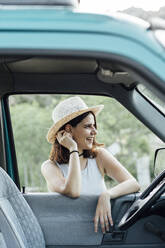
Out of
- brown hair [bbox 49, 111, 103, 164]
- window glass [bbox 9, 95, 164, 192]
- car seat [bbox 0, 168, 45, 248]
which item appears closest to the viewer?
car seat [bbox 0, 168, 45, 248]

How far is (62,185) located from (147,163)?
7.19m

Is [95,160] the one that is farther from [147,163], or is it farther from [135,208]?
[147,163]

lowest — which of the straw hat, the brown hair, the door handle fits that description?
the door handle

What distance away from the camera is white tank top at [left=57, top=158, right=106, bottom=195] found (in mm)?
2668

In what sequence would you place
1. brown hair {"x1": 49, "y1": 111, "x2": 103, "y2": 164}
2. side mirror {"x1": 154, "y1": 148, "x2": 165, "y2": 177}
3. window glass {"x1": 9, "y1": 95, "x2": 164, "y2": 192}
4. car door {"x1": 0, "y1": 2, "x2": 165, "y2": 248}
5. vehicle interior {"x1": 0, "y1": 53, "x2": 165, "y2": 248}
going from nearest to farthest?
car door {"x1": 0, "y1": 2, "x2": 165, "y2": 248} < vehicle interior {"x1": 0, "y1": 53, "x2": 165, "y2": 248} < side mirror {"x1": 154, "y1": 148, "x2": 165, "y2": 177} < brown hair {"x1": 49, "y1": 111, "x2": 103, "y2": 164} < window glass {"x1": 9, "y1": 95, "x2": 164, "y2": 192}

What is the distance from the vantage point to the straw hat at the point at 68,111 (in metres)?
2.61

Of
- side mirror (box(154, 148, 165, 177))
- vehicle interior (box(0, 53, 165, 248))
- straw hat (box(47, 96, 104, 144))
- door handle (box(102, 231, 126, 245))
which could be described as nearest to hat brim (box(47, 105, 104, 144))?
straw hat (box(47, 96, 104, 144))

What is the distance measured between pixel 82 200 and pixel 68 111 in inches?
19.2

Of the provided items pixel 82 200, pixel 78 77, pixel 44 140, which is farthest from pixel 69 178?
pixel 44 140

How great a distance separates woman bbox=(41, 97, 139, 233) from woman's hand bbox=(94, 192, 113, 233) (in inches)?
1.1

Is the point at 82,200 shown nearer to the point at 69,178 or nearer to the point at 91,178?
the point at 69,178

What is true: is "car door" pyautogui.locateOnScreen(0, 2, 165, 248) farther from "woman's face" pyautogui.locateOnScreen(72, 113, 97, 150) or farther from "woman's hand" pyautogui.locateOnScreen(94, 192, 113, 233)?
"woman's face" pyautogui.locateOnScreen(72, 113, 97, 150)

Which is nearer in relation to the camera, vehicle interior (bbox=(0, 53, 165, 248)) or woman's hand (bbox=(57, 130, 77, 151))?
vehicle interior (bbox=(0, 53, 165, 248))

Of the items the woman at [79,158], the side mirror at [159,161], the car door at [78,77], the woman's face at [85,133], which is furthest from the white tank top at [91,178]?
the side mirror at [159,161]
